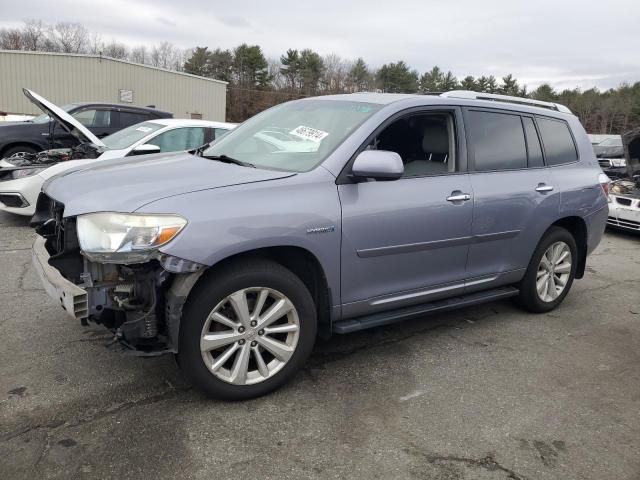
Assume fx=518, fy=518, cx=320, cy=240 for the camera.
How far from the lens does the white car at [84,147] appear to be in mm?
6520

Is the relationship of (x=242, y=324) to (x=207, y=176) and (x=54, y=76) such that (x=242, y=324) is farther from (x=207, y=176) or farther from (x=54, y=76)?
(x=54, y=76)

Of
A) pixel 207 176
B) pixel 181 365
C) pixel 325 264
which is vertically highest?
pixel 207 176

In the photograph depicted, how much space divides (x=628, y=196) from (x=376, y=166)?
7.99 m

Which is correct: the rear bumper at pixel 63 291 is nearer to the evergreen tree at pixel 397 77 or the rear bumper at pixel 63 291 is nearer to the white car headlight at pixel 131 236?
the white car headlight at pixel 131 236

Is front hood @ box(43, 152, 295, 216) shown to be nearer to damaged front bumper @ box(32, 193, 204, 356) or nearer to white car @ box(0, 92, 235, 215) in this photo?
damaged front bumper @ box(32, 193, 204, 356)

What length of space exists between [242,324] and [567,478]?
176 centimetres

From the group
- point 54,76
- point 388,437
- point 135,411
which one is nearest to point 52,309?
point 135,411

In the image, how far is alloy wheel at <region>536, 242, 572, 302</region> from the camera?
456 centimetres

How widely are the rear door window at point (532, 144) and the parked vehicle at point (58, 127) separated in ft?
24.2

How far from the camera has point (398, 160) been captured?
10.2ft

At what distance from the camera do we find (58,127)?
9.56m

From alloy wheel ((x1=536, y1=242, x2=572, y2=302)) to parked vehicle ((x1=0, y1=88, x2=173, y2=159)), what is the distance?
7683mm

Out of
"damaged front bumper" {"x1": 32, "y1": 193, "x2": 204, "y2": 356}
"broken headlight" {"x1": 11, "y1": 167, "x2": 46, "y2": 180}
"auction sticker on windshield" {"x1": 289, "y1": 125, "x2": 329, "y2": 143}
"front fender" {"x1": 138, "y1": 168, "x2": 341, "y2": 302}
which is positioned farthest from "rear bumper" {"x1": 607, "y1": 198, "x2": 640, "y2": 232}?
"broken headlight" {"x1": 11, "y1": 167, "x2": 46, "y2": 180}

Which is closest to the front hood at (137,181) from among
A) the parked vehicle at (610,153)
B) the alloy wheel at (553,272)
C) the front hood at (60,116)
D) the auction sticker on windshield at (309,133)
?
the auction sticker on windshield at (309,133)
